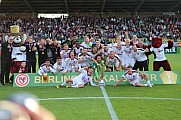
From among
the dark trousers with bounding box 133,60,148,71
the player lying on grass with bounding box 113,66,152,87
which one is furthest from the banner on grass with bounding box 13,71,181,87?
the dark trousers with bounding box 133,60,148,71

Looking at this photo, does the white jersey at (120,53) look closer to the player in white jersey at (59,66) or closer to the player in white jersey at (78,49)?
the player in white jersey at (78,49)

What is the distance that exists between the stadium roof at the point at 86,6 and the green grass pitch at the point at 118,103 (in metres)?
35.6

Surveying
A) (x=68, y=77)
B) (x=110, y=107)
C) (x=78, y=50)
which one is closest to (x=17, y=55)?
(x=68, y=77)

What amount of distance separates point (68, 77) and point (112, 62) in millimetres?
1787

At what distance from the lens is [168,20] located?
153 feet

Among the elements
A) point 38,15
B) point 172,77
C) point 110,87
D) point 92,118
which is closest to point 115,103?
point 92,118

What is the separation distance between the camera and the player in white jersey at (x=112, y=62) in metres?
11.9

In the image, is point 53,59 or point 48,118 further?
point 53,59

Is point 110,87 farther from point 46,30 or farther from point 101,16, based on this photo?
point 101,16

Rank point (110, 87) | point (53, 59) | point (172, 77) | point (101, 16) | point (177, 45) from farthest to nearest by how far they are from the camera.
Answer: point (101, 16) < point (177, 45) < point (53, 59) < point (172, 77) < point (110, 87)

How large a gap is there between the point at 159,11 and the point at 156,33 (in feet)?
36.7

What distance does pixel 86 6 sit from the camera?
48000 millimetres

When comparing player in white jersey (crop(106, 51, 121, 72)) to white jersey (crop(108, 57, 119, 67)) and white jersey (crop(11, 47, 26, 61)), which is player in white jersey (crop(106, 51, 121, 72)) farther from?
white jersey (crop(11, 47, 26, 61))

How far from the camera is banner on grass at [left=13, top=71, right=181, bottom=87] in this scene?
1124cm
